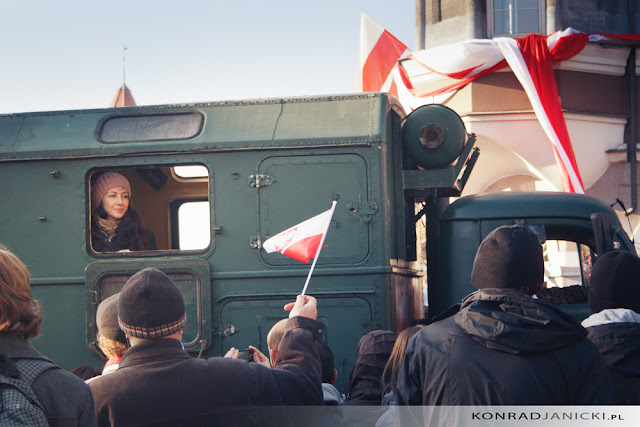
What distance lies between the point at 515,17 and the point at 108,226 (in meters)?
9.76

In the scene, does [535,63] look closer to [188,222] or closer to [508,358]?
[188,222]

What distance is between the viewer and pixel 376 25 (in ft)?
49.9

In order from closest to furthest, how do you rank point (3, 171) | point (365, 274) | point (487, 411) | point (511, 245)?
point (487, 411) < point (511, 245) < point (365, 274) < point (3, 171)

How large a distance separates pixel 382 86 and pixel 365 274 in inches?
364

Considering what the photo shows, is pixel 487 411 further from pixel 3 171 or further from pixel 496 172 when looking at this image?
pixel 496 172

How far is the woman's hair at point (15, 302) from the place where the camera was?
7.04ft

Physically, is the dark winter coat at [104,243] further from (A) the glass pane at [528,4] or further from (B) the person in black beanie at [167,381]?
(A) the glass pane at [528,4]

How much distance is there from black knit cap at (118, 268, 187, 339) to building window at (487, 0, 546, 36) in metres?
11.9

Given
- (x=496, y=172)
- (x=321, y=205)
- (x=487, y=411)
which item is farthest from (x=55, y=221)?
(x=496, y=172)

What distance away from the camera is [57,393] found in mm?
2104

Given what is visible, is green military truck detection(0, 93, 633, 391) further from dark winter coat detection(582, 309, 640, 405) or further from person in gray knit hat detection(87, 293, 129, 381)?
dark winter coat detection(582, 309, 640, 405)

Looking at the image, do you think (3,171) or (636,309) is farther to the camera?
(3,171)

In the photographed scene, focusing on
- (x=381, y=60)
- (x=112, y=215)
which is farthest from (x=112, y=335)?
(x=381, y=60)

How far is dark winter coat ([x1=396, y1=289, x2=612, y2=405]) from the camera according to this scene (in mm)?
2463
